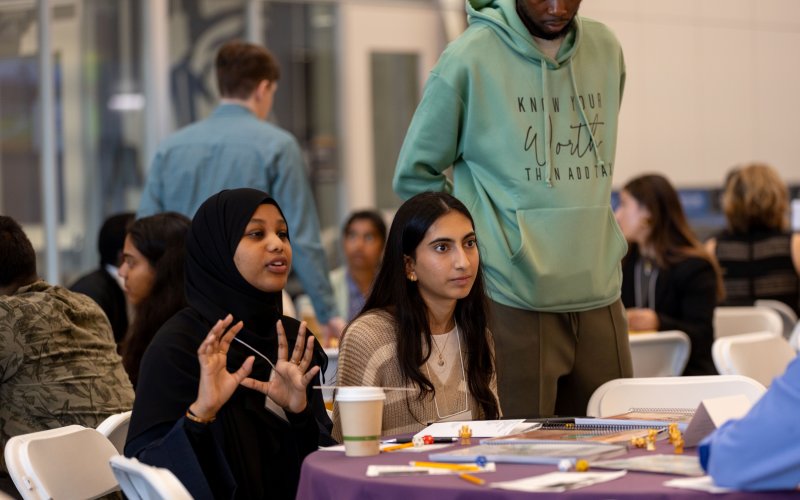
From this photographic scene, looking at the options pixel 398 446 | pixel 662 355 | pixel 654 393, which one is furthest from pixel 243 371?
pixel 662 355

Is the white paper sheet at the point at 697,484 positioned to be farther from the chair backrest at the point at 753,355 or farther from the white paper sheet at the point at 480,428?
the chair backrest at the point at 753,355

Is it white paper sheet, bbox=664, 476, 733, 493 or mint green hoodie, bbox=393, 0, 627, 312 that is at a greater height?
mint green hoodie, bbox=393, 0, 627, 312

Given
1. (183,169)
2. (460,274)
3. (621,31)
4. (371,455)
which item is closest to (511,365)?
(460,274)

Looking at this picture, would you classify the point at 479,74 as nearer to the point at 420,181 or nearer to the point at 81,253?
the point at 420,181

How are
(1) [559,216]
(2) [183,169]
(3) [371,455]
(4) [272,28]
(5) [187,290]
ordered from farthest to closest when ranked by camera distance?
1. (4) [272,28]
2. (2) [183,169]
3. (1) [559,216]
4. (5) [187,290]
5. (3) [371,455]

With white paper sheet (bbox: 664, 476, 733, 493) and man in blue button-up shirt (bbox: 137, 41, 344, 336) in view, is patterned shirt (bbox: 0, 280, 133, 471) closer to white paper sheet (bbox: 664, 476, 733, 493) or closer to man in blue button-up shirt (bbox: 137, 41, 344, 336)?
man in blue button-up shirt (bbox: 137, 41, 344, 336)

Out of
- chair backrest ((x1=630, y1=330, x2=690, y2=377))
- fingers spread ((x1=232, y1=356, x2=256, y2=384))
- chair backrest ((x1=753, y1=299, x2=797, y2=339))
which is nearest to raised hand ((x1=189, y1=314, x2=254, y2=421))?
fingers spread ((x1=232, y1=356, x2=256, y2=384))

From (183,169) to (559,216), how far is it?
207 centimetres

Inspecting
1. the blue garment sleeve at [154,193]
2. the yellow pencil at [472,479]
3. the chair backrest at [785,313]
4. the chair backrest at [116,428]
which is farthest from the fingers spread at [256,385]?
the chair backrest at [785,313]

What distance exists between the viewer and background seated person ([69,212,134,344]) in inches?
187

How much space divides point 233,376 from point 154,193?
2550 mm

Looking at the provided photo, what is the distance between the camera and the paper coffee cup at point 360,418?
2332 millimetres

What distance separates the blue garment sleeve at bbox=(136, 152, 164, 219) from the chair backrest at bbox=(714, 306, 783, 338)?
248 centimetres

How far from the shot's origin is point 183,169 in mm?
4984
